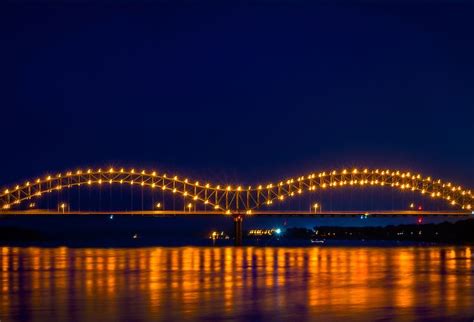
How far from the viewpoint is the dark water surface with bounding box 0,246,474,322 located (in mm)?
25969

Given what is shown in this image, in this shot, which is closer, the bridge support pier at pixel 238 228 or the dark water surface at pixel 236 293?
the dark water surface at pixel 236 293

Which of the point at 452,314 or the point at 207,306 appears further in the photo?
the point at 207,306

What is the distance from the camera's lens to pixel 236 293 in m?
32.3

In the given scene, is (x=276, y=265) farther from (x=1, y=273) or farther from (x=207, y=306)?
(x=207, y=306)

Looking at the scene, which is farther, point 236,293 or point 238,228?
point 238,228

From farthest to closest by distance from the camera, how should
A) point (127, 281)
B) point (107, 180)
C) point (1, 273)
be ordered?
1. point (107, 180)
2. point (1, 273)
3. point (127, 281)

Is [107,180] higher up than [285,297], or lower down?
higher up

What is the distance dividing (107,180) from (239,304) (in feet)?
252

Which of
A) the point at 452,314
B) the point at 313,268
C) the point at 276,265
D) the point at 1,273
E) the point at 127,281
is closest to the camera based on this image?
the point at 452,314

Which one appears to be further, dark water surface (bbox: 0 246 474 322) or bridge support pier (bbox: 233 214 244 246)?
bridge support pier (bbox: 233 214 244 246)

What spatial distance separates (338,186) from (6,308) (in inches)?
3271

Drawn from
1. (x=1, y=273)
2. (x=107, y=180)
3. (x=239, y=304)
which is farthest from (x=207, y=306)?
(x=107, y=180)

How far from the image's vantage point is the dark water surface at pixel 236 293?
25969 millimetres

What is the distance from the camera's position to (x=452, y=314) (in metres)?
26.1
